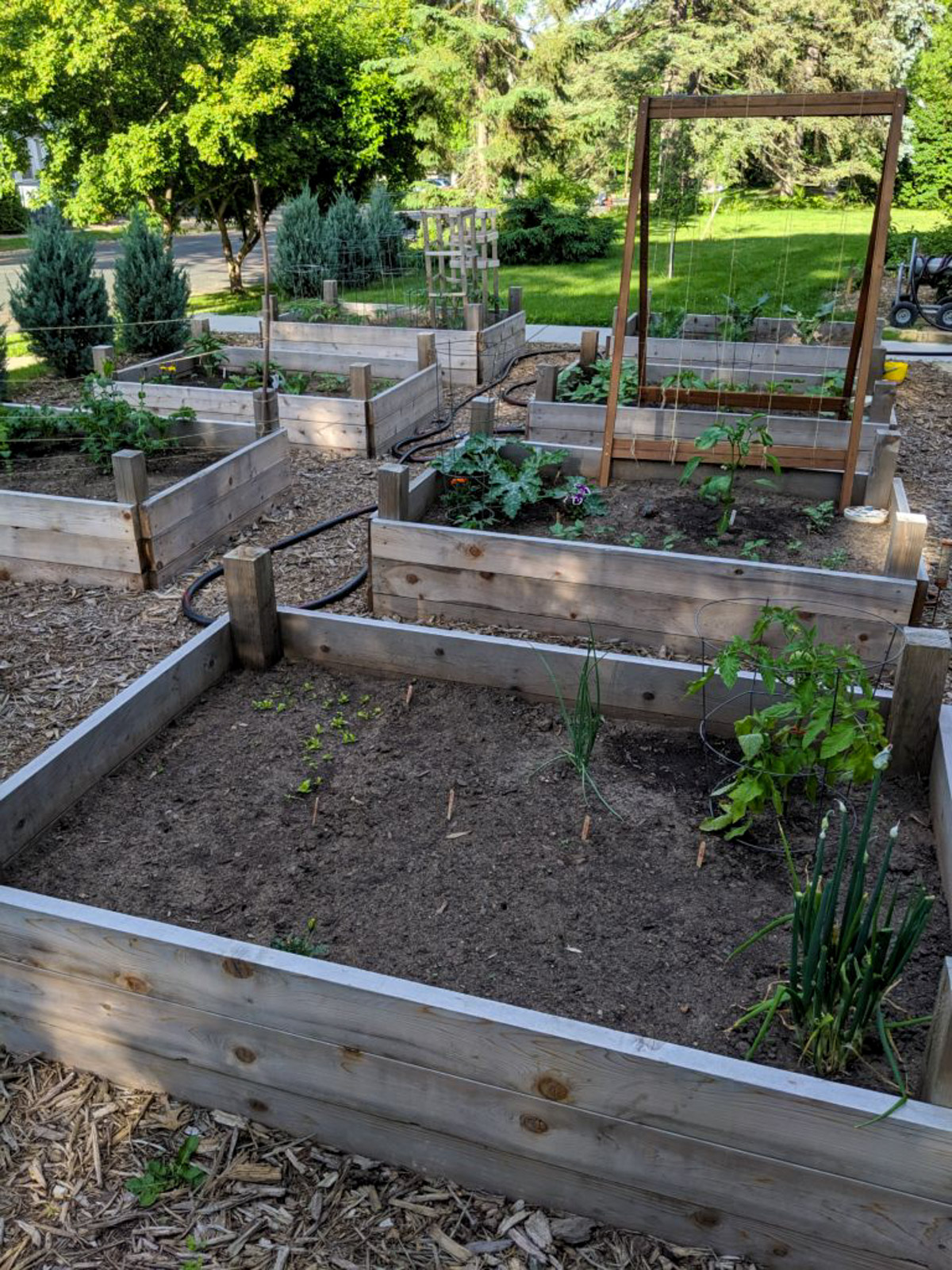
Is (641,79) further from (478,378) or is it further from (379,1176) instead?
(379,1176)

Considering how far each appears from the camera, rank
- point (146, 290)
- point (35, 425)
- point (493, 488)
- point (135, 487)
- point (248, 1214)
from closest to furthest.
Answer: point (248, 1214)
point (135, 487)
point (493, 488)
point (35, 425)
point (146, 290)

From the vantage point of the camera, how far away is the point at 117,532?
465 centimetres

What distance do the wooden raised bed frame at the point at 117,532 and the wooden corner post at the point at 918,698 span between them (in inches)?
132

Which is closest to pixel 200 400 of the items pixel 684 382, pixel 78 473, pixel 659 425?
pixel 78 473

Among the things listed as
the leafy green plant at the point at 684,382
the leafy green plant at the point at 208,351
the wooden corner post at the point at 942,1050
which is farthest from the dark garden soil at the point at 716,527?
the leafy green plant at the point at 208,351

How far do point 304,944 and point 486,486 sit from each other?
298 cm

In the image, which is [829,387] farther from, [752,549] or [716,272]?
[716,272]

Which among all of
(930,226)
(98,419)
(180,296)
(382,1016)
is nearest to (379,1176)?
(382,1016)

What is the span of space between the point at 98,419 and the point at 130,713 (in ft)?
10.1

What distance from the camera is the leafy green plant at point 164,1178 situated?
1941 mm

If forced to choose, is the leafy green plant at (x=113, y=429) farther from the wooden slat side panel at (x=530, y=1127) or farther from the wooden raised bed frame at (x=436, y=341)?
the wooden slat side panel at (x=530, y=1127)

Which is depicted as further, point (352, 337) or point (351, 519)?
point (352, 337)

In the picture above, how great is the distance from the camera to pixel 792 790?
2.85 meters

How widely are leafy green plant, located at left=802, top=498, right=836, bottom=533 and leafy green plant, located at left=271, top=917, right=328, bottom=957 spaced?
11.2 feet
